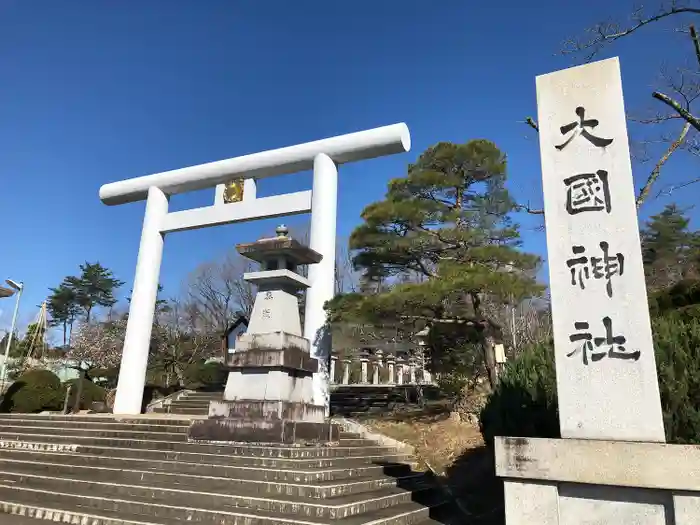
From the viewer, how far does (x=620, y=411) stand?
322cm

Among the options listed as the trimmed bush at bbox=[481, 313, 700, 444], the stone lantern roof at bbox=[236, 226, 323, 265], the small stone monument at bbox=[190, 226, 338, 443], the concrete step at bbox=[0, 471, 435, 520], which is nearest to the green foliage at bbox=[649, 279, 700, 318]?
the trimmed bush at bbox=[481, 313, 700, 444]

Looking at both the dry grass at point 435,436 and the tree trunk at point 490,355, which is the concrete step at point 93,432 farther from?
the tree trunk at point 490,355

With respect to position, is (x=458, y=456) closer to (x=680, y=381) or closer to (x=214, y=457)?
(x=214, y=457)

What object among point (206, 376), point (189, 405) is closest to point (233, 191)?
point (189, 405)

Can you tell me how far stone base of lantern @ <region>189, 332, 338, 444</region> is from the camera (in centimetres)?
758

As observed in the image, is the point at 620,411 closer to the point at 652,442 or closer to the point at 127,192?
the point at 652,442

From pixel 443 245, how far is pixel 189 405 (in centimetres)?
877

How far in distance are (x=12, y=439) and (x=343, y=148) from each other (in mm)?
9655

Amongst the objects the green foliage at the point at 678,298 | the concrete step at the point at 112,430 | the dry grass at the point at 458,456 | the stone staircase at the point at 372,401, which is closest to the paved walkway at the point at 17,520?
the concrete step at the point at 112,430

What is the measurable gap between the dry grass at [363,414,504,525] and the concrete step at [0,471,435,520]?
35.2 inches

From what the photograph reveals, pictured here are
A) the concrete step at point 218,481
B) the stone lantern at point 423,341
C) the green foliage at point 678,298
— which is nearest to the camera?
the concrete step at point 218,481

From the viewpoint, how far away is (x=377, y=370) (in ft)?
70.1

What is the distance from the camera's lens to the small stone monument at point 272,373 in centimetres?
766

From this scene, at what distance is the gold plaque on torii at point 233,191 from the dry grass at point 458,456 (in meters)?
7.00
